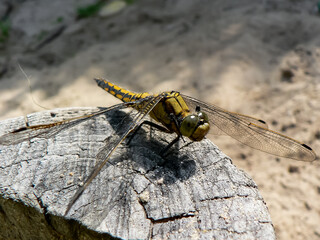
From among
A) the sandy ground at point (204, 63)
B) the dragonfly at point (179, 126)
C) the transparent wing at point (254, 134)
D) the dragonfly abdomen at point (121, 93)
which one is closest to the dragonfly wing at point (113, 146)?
the dragonfly at point (179, 126)

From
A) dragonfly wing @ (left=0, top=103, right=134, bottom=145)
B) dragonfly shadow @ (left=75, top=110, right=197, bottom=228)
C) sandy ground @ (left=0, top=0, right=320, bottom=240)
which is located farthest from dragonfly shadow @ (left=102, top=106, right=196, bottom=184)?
sandy ground @ (left=0, top=0, right=320, bottom=240)

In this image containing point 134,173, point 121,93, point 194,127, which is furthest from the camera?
point 121,93

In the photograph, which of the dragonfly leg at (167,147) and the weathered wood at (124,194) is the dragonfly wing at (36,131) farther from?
the dragonfly leg at (167,147)

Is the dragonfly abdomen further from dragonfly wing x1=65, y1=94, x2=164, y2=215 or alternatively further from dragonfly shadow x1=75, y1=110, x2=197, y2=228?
dragonfly shadow x1=75, y1=110, x2=197, y2=228

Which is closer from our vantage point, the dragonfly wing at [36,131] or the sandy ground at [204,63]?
the dragonfly wing at [36,131]

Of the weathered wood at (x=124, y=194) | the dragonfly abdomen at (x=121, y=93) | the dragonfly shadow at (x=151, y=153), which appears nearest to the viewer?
the weathered wood at (x=124, y=194)

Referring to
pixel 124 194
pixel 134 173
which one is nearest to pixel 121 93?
pixel 134 173

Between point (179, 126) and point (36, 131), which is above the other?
point (179, 126)

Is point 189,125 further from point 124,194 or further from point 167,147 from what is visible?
point 124,194
